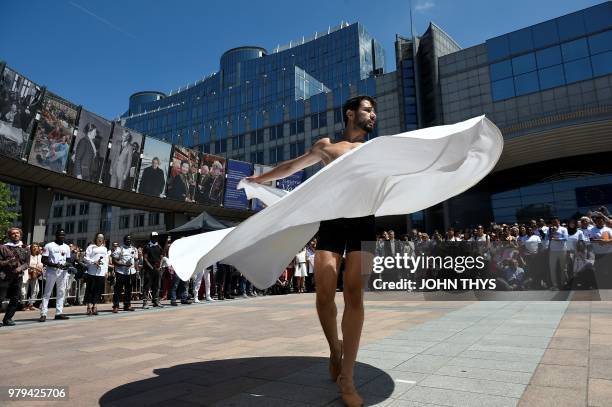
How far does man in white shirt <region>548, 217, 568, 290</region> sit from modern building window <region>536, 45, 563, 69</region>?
26.2 meters

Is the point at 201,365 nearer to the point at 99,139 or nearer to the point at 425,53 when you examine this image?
the point at 99,139

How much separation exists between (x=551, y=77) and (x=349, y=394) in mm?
36342

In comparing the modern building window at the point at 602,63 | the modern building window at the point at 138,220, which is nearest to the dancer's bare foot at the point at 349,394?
the modern building window at the point at 602,63

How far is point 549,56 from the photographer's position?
31.1 meters

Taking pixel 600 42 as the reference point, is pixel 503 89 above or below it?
below

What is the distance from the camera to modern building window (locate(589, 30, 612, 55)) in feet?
95.6

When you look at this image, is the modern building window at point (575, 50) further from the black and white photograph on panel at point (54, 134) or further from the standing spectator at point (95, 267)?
the standing spectator at point (95, 267)

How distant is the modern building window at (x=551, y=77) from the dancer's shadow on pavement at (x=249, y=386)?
35.1 m

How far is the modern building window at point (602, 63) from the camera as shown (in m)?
29.1

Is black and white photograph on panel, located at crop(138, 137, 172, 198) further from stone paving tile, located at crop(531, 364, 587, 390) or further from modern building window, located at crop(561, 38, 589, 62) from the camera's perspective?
modern building window, located at crop(561, 38, 589, 62)

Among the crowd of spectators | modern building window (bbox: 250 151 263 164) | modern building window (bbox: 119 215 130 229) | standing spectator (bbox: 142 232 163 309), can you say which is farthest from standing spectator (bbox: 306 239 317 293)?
modern building window (bbox: 119 215 130 229)

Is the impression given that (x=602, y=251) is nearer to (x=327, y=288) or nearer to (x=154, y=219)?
(x=327, y=288)

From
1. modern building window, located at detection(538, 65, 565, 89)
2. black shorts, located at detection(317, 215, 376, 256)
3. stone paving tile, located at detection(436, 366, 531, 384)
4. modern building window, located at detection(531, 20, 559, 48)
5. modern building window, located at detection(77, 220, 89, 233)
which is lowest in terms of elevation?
stone paving tile, located at detection(436, 366, 531, 384)

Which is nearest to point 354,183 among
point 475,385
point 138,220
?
point 475,385
